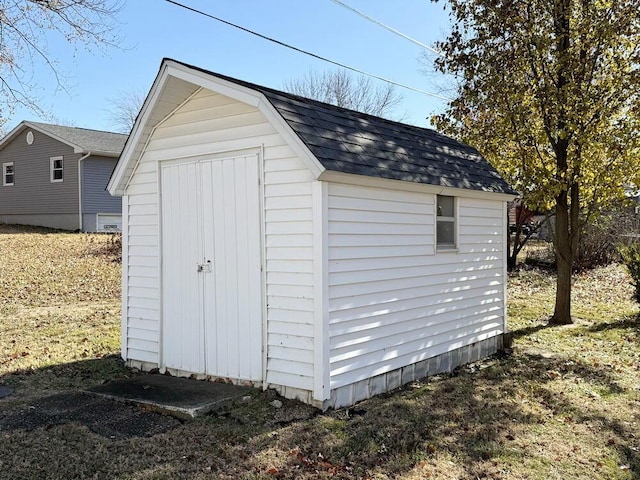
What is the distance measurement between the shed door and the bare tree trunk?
6.78 metres

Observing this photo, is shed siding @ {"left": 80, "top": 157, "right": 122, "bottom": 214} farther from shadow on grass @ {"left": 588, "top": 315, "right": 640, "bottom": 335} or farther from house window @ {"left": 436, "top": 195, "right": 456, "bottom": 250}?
shadow on grass @ {"left": 588, "top": 315, "right": 640, "bottom": 335}

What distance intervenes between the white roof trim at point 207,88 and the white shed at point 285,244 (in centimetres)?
2

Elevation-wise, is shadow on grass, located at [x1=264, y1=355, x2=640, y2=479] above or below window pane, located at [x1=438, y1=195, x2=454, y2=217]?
below

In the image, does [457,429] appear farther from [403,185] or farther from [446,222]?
[446,222]

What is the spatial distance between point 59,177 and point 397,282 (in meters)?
21.0

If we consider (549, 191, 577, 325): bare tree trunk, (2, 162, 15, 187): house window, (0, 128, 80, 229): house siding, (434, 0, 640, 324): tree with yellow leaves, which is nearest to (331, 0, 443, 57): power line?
(434, 0, 640, 324): tree with yellow leaves

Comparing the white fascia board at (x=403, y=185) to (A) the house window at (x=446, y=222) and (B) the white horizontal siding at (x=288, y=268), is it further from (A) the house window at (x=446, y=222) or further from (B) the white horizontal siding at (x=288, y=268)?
(B) the white horizontal siding at (x=288, y=268)

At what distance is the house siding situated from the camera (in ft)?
74.7

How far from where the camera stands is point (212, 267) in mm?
6148

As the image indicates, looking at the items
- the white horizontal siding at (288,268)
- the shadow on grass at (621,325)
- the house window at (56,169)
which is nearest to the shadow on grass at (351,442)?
the white horizontal siding at (288,268)

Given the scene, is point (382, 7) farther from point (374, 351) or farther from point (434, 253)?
point (374, 351)

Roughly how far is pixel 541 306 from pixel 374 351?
757cm

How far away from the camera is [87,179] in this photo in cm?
2258

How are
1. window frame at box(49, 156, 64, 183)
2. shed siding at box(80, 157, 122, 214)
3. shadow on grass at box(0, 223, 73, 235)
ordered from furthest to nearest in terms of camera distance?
window frame at box(49, 156, 64, 183) < shed siding at box(80, 157, 122, 214) < shadow on grass at box(0, 223, 73, 235)
